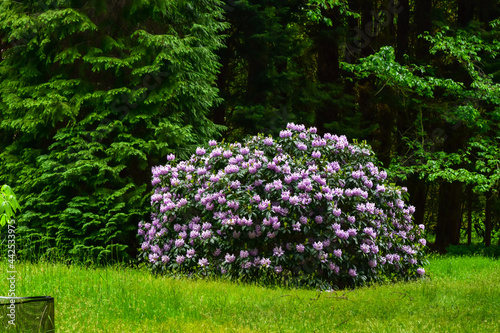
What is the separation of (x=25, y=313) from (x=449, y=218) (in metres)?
14.8

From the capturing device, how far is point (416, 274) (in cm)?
939

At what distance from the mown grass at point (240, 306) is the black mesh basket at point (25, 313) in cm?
89

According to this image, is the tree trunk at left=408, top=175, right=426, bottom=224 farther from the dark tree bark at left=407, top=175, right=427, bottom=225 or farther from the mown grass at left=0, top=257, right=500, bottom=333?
the mown grass at left=0, top=257, right=500, bottom=333

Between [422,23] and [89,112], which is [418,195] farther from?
[89,112]

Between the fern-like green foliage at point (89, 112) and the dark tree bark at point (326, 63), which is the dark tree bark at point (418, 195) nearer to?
the dark tree bark at point (326, 63)

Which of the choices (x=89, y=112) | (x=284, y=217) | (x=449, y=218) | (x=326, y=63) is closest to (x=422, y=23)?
(x=326, y=63)

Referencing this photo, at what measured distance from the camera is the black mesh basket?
3.96m

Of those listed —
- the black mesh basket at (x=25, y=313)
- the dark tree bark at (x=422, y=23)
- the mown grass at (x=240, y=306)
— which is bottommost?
the mown grass at (x=240, y=306)

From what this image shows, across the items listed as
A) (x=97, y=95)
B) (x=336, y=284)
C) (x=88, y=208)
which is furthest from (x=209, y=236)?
(x=97, y=95)

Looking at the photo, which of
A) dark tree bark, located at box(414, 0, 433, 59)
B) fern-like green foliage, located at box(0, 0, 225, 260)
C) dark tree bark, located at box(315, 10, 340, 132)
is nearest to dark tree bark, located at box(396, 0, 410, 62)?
dark tree bark, located at box(414, 0, 433, 59)

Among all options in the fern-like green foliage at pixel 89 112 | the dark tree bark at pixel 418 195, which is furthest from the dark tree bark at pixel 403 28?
the fern-like green foliage at pixel 89 112

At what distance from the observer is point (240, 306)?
20.1 ft

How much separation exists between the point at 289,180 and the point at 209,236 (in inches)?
57.9

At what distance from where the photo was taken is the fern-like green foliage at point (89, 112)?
9.88m
